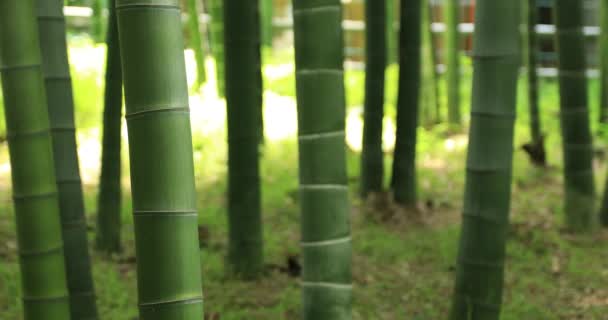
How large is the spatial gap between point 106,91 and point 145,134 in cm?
228

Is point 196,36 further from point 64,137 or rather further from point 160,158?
point 160,158

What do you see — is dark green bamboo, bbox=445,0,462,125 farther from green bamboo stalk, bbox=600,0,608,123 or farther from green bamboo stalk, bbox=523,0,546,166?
green bamboo stalk, bbox=600,0,608,123

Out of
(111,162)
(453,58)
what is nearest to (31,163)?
(111,162)

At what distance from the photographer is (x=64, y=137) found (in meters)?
2.54

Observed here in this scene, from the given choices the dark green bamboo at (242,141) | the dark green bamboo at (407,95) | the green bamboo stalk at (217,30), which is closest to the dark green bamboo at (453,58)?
the green bamboo stalk at (217,30)

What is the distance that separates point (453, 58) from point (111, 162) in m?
3.95

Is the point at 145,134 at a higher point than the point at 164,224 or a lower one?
higher

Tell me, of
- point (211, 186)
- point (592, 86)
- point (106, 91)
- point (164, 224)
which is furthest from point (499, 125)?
point (592, 86)

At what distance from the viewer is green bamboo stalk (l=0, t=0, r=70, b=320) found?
2.11m

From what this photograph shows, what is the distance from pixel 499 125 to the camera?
8.71ft

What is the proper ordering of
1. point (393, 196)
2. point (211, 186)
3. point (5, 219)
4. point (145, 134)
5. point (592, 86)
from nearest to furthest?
point (145, 134) → point (5, 219) → point (393, 196) → point (211, 186) → point (592, 86)

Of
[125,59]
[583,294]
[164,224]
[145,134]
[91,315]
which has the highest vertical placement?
[125,59]

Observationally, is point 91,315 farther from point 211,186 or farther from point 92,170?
point 92,170

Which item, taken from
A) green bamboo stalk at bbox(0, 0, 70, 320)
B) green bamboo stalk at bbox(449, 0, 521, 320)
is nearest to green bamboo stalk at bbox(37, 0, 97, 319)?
green bamboo stalk at bbox(0, 0, 70, 320)
